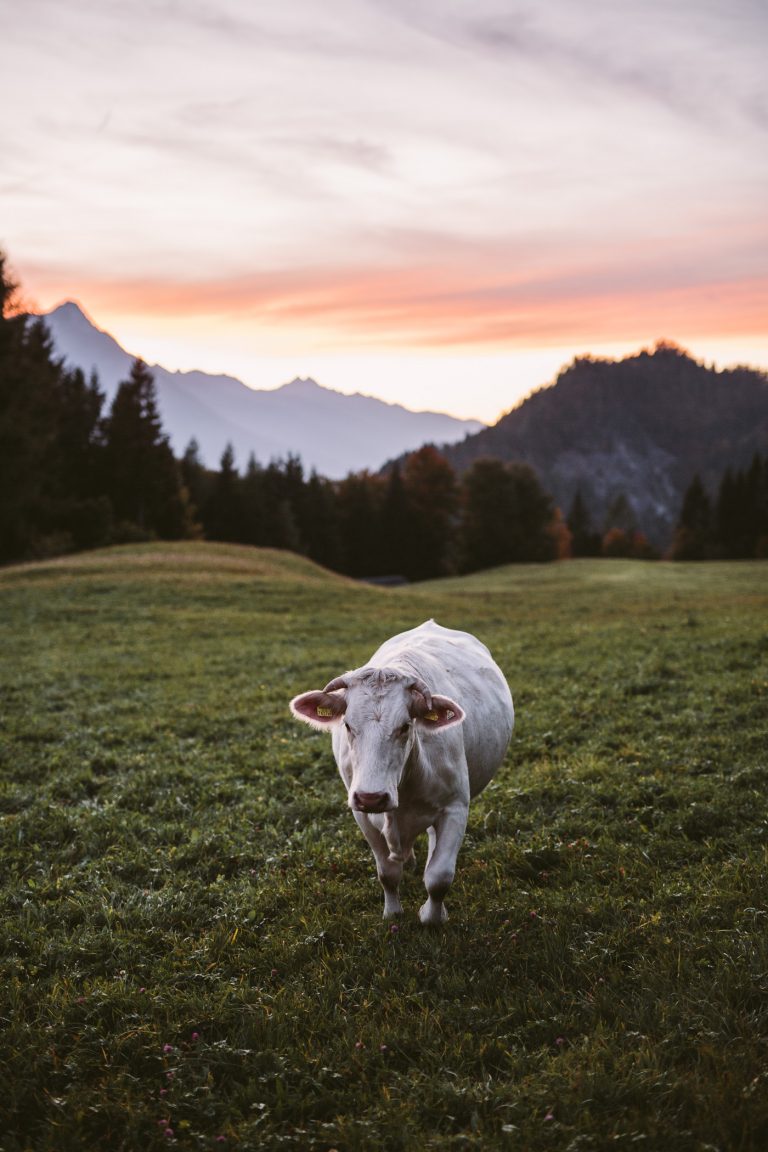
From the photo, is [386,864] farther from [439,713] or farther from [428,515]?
[428,515]

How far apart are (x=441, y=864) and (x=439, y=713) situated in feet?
3.89

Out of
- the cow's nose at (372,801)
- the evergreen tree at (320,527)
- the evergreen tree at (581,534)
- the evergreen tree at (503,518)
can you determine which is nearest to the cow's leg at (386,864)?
the cow's nose at (372,801)

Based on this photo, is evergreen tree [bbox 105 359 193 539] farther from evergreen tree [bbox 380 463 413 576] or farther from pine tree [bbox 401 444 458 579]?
pine tree [bbox 401 444 458 579]

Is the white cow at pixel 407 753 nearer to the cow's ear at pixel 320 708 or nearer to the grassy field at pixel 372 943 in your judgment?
the cow's ear at pixel 320 708

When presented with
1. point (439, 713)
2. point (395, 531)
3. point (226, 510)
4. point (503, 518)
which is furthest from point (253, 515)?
point (439, 713)

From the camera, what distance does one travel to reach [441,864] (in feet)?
19.5

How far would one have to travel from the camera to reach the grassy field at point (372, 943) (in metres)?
4.21

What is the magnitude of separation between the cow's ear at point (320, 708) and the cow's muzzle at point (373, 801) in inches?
34.0

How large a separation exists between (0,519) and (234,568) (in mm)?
20611

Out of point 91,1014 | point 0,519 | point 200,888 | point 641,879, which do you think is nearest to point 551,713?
point 641,879

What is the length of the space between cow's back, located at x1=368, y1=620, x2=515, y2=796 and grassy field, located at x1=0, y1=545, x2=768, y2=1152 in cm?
99

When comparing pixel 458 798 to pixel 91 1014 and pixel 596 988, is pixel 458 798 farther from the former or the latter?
pixel 91 1014

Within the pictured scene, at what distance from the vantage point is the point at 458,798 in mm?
6359

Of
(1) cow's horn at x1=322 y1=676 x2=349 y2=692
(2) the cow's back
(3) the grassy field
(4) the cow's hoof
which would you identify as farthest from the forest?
(4) the cow's hoof
